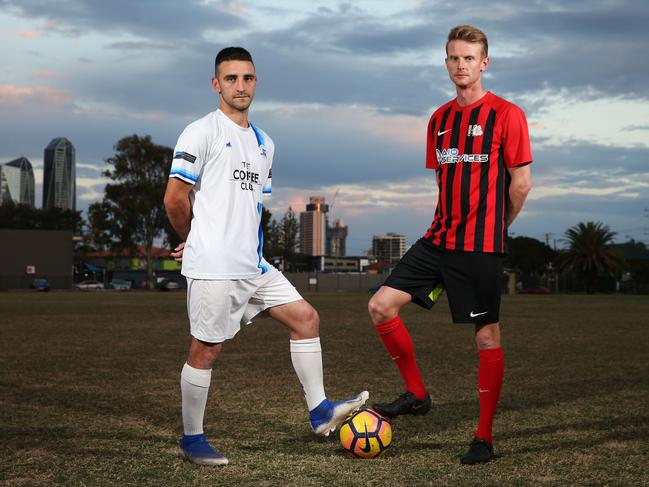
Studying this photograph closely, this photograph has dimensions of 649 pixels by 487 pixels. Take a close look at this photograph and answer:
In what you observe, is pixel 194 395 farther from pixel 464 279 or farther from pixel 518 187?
pixel 518 187

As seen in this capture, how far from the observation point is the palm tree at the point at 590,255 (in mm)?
92938

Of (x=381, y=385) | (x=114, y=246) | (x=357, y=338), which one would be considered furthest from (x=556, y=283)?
(x=381, y=385)

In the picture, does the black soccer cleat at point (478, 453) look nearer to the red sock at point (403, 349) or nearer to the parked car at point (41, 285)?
the red sock at point (403, 349)

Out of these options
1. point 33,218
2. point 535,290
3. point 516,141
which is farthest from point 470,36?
point 33,218

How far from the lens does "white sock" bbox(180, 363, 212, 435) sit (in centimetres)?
476

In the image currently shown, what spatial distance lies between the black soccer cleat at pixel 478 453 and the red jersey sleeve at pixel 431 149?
5.83 feet

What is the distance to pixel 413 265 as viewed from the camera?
5.05m

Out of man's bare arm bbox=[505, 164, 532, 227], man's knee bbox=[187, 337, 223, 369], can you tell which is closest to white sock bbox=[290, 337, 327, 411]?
man's knee bbox=[187, 337, 223, 369]

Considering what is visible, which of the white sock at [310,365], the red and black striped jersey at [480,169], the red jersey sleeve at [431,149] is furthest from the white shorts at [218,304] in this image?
the red jersey sleeve at [431,149]

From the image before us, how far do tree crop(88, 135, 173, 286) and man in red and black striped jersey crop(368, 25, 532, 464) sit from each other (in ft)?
209

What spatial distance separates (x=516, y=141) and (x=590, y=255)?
309 feet

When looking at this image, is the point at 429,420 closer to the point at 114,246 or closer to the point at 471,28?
the point at 471,28

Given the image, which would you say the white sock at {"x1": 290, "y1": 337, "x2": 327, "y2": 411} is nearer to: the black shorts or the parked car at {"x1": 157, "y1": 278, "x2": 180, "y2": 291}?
the black shorts

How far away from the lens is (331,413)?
4.96 metres
